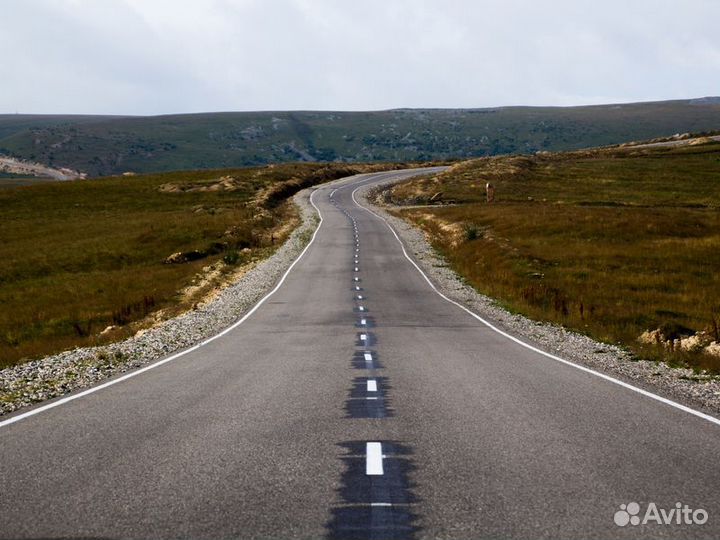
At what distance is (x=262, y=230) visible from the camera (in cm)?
5894

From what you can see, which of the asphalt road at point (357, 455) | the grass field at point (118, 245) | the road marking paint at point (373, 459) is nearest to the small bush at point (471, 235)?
the grass field at point (118, 245)

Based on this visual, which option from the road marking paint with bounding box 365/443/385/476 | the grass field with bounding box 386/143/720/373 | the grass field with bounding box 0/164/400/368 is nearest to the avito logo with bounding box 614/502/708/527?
the road marking paint with bounding box 365/443/385/476

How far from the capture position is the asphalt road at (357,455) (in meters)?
6.26

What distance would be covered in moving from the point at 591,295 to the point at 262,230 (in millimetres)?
34740

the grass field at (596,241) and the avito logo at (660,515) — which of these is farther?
the grass field at (596,241)

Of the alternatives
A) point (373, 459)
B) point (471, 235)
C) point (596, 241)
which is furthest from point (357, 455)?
point (596, 241)

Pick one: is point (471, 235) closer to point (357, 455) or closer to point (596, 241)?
point (596, 241)

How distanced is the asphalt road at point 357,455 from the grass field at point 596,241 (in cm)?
667

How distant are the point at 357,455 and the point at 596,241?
41.6 m

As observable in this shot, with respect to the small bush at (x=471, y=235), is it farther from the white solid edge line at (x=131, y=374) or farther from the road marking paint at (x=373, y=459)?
the road marking paint at (x=373, y=459)

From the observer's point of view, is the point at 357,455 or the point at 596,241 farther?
the point at 596,241

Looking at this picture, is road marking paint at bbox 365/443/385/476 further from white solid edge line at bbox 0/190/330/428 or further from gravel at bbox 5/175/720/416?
gravel at bbox 5/175/720/416

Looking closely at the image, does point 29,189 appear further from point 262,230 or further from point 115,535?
point 115,535

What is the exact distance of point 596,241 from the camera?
4650 centimetres
